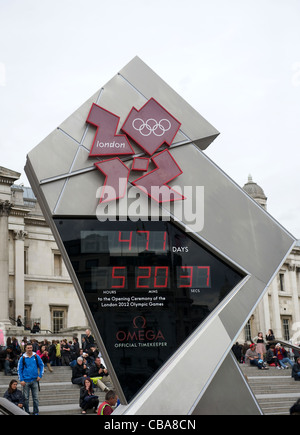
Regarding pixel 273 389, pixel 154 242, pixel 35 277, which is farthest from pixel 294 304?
pixel 154 242

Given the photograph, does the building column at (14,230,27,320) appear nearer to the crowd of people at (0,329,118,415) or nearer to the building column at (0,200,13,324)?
the building column at (0,200,13,324)

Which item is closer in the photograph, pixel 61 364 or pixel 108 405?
pixel 108 405

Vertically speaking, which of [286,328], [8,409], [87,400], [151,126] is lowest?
[286,328]

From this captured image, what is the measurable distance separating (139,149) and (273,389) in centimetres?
1265

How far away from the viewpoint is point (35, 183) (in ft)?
36.4

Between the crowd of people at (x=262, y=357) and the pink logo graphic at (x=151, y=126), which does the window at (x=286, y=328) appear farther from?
the pink logo graphic at (x=151, y=126)

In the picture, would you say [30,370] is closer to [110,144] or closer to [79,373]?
[79,373]

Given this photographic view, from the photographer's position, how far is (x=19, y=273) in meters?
45.1

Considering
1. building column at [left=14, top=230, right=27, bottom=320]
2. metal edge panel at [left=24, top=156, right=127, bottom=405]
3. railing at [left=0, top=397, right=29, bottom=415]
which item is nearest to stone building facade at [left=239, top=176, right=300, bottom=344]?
building column at [left=14, top=230, right=27, bottom=320]

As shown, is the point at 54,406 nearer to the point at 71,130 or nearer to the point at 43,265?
the point at 71,130

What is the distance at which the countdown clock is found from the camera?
10664 millimetres

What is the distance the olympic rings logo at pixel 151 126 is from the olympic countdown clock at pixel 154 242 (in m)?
0.02

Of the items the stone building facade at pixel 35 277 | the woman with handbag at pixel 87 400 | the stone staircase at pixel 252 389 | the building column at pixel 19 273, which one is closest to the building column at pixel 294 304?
the stone building facade at pixel 35 277
